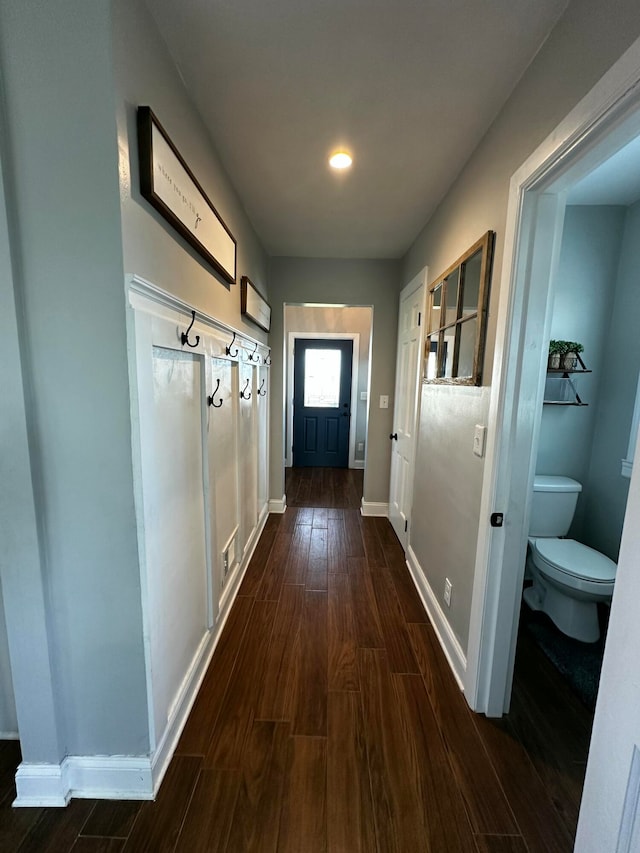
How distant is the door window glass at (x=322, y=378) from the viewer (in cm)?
519

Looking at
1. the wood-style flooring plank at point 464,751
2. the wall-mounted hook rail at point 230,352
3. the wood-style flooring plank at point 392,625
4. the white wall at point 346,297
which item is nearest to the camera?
the wood-style flooring plank at point 464,751

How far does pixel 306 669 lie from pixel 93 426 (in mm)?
1421

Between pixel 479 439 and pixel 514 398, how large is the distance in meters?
0.25

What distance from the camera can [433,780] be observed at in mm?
1165

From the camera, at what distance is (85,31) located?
31.9 inches

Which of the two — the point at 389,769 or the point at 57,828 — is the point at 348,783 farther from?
the point at 57,828

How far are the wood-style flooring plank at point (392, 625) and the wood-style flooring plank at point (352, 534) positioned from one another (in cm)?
31

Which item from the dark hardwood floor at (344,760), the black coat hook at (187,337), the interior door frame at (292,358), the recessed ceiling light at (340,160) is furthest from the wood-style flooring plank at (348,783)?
the interior door frame at (292,358)

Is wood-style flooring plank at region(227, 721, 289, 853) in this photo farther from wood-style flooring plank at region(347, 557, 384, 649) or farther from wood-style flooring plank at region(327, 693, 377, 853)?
wood-style flooring plank at region(347, 557, 384, 649)

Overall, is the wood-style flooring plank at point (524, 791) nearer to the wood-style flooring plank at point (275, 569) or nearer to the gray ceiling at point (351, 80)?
the wood-style flooring plank at point (275, 569)

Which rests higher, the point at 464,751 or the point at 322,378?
the point at 322,378

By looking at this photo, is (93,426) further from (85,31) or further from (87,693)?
(85,31)

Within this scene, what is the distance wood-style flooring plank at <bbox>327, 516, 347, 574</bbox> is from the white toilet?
1.20 m

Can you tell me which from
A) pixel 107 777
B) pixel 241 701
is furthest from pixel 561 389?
pixel 107 777
